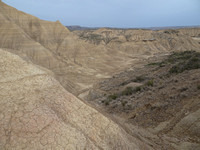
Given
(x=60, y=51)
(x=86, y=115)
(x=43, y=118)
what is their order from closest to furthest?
1. (x=43, y=118)
2. (x=86, y=115)
3. (x=60, y=51)

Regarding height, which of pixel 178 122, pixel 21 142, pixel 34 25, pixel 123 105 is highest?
pixel 34 25

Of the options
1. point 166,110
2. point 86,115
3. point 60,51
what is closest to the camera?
point 86,115

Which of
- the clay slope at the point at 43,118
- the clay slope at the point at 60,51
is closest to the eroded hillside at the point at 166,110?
the clay slope at the point at 43,118

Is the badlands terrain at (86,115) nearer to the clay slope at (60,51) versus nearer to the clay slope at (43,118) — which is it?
the clay slope at (43,118)

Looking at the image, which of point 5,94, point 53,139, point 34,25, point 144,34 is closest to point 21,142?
point 53,139

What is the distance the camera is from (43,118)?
439 centimetres

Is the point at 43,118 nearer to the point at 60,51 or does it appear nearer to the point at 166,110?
the point at 166,110

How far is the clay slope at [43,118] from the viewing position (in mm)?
4012

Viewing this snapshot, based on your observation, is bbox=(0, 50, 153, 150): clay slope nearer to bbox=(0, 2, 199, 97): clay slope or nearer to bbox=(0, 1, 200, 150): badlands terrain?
bbox=(0, 1, 200, 150): badlands terrain

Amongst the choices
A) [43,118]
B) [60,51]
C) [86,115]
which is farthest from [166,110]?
[60,51]

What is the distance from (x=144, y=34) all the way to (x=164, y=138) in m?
60.9

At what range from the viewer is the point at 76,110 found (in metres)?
5.30

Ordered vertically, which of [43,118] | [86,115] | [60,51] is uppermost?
[43,118]

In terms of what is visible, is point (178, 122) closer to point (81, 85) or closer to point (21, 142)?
point (21, 142)
